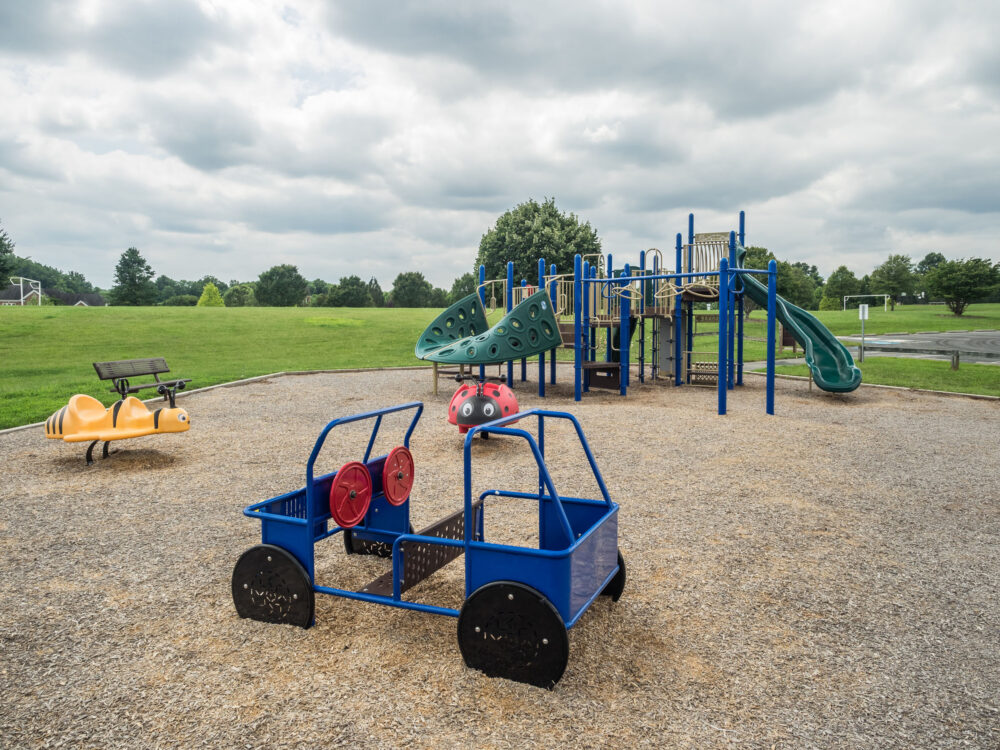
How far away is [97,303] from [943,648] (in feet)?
344

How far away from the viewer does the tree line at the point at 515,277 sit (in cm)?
4456

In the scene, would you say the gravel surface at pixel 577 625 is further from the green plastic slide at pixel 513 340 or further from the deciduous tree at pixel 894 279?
the deciduous tree at pixel 894 279

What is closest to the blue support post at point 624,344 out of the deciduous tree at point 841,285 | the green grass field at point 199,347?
the green grass field at point 199,347

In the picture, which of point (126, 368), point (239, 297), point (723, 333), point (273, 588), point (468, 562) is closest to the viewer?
point (468, 562)

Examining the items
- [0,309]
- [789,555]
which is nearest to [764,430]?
[789,555]

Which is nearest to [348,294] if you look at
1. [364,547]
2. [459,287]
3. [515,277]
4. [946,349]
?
[459,287]

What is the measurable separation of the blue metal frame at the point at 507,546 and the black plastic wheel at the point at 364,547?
11.0 inches

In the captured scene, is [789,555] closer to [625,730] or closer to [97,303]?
[625,730]

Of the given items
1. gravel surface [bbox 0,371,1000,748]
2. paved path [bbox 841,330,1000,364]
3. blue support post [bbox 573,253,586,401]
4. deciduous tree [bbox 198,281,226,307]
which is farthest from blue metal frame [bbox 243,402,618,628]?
deciduous tree [bbox 198,281,226,307]

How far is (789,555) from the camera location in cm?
512

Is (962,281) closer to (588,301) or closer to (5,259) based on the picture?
(588,301)

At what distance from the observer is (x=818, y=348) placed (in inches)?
600

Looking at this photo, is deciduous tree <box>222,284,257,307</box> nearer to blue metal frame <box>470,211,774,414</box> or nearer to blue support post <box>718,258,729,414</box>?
blue metal frame <box>470,211,774,414</box>

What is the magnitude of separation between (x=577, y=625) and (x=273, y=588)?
192cm
